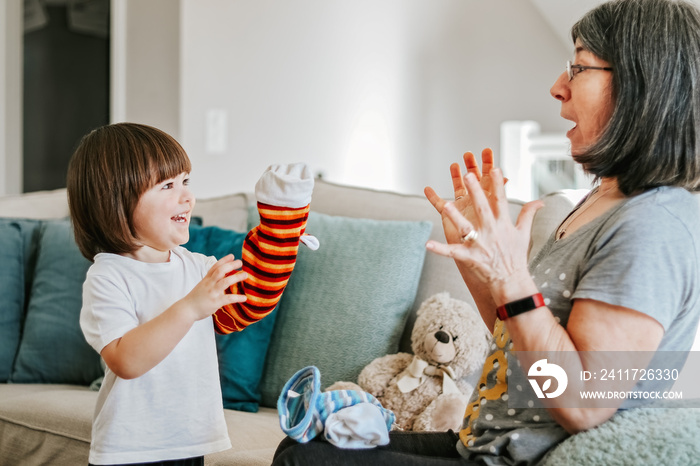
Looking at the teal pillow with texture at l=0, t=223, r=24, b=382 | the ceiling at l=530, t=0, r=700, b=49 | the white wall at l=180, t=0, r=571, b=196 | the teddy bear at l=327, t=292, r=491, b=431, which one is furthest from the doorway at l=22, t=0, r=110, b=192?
the teddy bear at l=327, t=292, r=491, b=431

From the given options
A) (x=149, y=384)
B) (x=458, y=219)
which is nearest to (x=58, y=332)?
(x=149, y=384)

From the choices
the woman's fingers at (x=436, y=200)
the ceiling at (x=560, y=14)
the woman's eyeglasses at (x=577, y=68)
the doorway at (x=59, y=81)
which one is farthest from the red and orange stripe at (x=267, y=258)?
the doorway at (x=59, y=81)

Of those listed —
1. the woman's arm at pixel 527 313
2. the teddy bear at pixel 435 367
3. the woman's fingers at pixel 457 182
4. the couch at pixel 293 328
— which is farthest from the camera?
the couch at pixel 293 328

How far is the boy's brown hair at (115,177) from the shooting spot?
124cm

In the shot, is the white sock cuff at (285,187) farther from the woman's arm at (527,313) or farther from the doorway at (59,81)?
the doorway at (59,81)

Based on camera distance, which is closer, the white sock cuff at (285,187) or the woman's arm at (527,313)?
the woman's arm at (527,313)

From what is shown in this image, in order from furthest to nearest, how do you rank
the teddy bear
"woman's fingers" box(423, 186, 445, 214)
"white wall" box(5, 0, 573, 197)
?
"white wall" box(5, 0, 573, 197), the teddy bear, "woman's fingers" box(423, 186, 445, 214)

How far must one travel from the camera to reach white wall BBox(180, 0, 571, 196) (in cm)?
340

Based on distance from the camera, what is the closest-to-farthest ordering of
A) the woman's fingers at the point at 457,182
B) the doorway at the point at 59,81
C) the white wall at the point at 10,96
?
the woman's fingers at the point at 457,182 → the white wall at the point at 10,96 → the doorway at the point at 59,81

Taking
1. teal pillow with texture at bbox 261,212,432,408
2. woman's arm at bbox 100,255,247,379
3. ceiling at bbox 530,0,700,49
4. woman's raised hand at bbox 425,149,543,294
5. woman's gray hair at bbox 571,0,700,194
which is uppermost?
ceiling at bbox 530,0,700,49

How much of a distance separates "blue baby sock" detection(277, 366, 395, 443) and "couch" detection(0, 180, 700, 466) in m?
0.39

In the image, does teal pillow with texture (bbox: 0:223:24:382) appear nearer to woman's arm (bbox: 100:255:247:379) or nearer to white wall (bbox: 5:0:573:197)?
white wall (bbox: 5:0:573:197)

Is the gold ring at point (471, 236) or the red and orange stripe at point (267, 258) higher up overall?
the gold ring at point (471, 236)

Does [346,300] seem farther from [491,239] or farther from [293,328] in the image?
[491,239]
